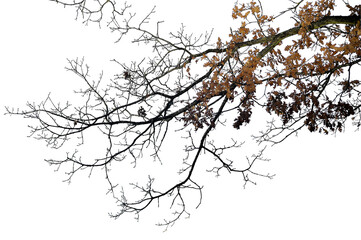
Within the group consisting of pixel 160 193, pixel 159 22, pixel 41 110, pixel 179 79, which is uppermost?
pixel 159 22

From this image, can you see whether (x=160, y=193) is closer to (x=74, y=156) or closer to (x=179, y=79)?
(x=74, y=156)

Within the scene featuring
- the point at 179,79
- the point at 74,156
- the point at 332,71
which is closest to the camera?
the point at 332,71

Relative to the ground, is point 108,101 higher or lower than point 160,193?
higher

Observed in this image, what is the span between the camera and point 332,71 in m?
6.65

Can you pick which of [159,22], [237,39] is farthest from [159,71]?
[237,39]

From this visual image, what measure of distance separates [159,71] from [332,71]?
341 cm

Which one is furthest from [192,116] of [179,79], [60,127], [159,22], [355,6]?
[355,6]

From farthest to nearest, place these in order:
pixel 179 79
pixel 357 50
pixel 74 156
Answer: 1. pixel 179 79
2. pixel 74 156
3. pixel 357 50

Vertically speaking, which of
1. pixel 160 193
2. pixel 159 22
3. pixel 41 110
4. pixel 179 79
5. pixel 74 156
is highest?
pixel 159 22

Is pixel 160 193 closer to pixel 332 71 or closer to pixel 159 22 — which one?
pixel 159 22

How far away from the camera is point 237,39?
7371 millimetres

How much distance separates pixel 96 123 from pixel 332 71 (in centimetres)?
442

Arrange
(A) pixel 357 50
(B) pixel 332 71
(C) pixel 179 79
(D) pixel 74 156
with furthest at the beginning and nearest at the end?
1. (C) pixel 179 79
2. (D) pixel 74 156
3. (B) pixel 332 71
4. (A) pixel 357 50

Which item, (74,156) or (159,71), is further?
(159,71)
